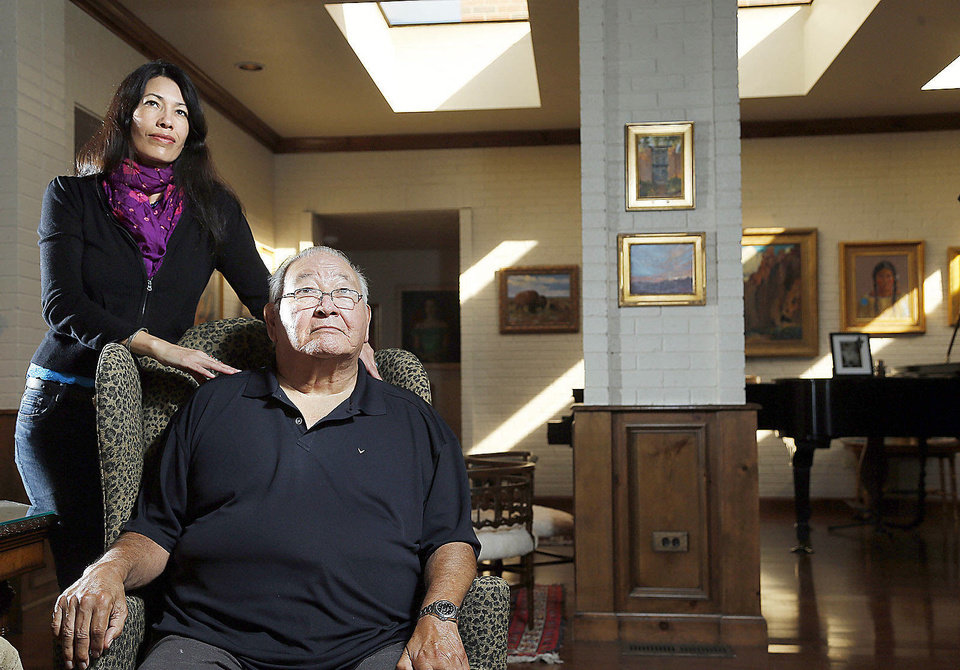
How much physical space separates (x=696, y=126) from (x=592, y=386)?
1.25 m

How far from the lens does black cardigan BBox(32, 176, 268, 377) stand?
6.05 feet

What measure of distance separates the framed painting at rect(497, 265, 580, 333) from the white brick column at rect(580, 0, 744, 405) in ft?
13.7

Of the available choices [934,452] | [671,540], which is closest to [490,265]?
[934,452]

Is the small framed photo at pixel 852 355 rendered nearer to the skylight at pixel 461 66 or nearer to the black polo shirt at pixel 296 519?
the skylight at pixel 461 66

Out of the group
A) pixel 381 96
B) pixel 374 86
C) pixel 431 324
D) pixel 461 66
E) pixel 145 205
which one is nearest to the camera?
pixel 145 205

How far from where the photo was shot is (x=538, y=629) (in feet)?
12.9

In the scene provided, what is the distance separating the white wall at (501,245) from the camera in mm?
8188

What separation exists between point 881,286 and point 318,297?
23.2 ft

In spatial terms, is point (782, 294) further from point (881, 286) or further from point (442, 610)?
point (442, 610)

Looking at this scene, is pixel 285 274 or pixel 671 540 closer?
pixel 285 274

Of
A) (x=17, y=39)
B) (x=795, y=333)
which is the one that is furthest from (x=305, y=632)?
(x=795, y=333)

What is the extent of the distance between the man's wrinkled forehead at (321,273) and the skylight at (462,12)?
5.67 metres

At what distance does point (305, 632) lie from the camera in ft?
5.33

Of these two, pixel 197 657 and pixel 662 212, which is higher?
pixel 662 212
